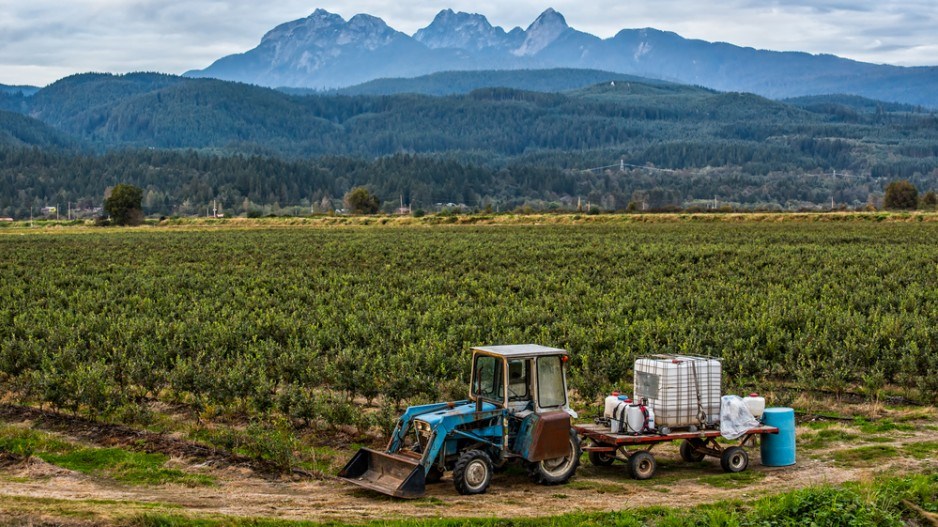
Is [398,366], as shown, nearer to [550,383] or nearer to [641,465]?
[550,383]

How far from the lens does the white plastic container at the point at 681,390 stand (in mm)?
15258

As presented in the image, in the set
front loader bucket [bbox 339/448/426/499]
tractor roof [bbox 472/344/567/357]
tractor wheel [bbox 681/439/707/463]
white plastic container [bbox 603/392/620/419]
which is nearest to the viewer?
front loader bucket [bbox 339/448/426/499]

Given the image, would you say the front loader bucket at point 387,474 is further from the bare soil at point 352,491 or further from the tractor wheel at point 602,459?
the tractor wheel at point 602,459

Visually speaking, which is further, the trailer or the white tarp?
the white tarp

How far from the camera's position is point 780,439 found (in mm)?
15406

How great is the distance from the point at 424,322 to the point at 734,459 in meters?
12.5

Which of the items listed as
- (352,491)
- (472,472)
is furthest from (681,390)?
(352,491)

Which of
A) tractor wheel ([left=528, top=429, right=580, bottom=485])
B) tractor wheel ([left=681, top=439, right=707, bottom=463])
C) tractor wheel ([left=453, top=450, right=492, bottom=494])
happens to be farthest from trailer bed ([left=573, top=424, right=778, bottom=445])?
tractor wheel ([left=453, top=450, right=492, bottom=494])

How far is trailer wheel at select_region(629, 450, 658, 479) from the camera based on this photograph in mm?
14688

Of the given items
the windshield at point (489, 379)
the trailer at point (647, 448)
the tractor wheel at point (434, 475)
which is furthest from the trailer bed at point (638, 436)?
the tractor wheel at point (434, 475)

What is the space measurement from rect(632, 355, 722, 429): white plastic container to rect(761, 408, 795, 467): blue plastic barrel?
2.68ft

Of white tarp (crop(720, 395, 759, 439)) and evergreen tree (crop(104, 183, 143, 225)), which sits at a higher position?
evergreen tree (crop(104, 183, 143, 225))

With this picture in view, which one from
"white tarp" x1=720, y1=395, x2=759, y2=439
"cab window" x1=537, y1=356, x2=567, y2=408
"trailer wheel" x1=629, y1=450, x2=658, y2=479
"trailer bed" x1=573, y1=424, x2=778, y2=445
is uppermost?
"cab window" x1=537, y1=356, x2=567, y2=408

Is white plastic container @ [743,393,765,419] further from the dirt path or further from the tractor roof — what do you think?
the tractor roof
